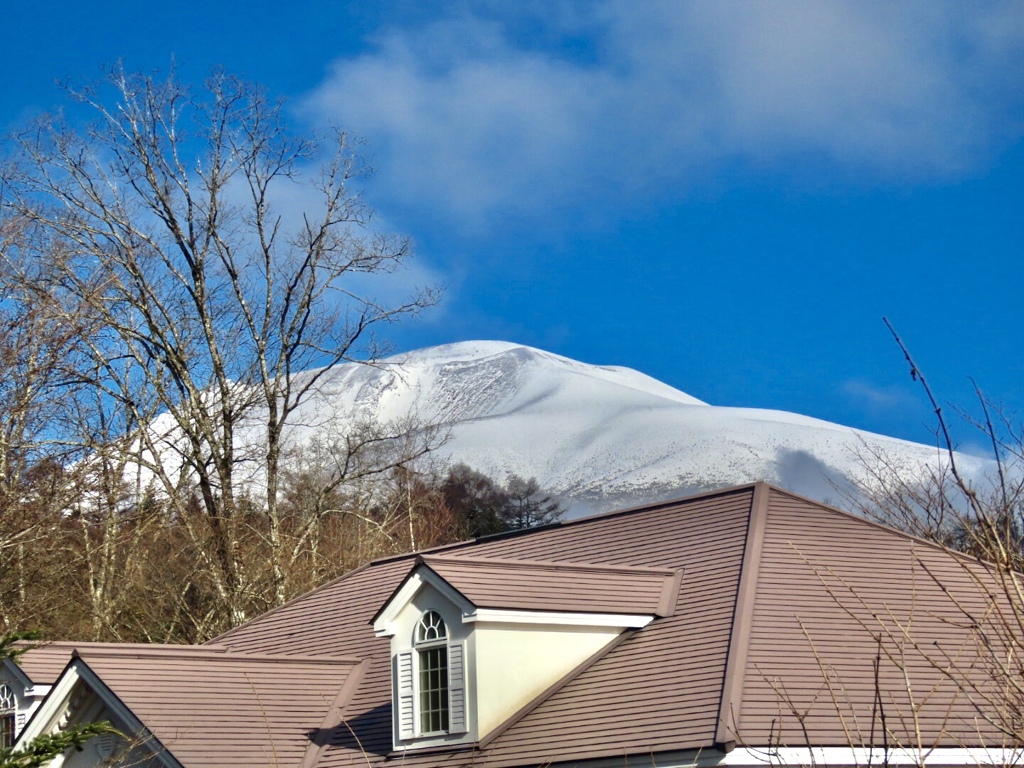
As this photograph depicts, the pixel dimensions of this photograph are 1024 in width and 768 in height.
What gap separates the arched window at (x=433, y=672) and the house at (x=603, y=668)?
3cm

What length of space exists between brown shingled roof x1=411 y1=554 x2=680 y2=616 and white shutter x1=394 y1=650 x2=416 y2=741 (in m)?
1.38

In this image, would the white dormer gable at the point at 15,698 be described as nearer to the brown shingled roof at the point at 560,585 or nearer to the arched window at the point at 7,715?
the arched window at the point at 7,715

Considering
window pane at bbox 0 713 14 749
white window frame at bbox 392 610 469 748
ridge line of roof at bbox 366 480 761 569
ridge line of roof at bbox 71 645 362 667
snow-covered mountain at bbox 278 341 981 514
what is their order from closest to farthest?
white window frame at bbox 392 610 469 748 → ridge line of roof at bbox 71 645 362 667 → ridge line of roof at bbox 366 480 761 569 → window pane at bbox 0 713 14 749 → snow-covered mountain at bbox 278 341 981 514

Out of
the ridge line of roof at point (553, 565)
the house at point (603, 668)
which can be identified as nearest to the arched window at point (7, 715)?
the house at point (603, 668)

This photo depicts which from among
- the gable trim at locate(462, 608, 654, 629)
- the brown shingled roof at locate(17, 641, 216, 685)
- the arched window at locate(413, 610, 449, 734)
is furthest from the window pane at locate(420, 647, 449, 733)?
the brown shingled roof at locate(17, 641, 216, 685)

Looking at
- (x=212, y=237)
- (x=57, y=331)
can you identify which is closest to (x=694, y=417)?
(x=212, y=237)

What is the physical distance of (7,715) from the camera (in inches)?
775

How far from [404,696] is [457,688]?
94cm

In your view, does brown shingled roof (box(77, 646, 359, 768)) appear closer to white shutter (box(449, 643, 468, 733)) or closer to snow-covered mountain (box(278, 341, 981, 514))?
white shutter (box(449, 643, 468, 733))

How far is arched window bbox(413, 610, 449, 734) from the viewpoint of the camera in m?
15.9

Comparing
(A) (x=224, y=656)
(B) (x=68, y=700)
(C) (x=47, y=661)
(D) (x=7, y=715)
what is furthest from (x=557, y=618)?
(D) (x=7, y=715)

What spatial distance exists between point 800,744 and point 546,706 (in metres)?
3.62

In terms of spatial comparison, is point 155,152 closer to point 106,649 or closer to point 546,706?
point 106,649

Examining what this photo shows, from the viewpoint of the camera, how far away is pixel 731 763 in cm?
1266
